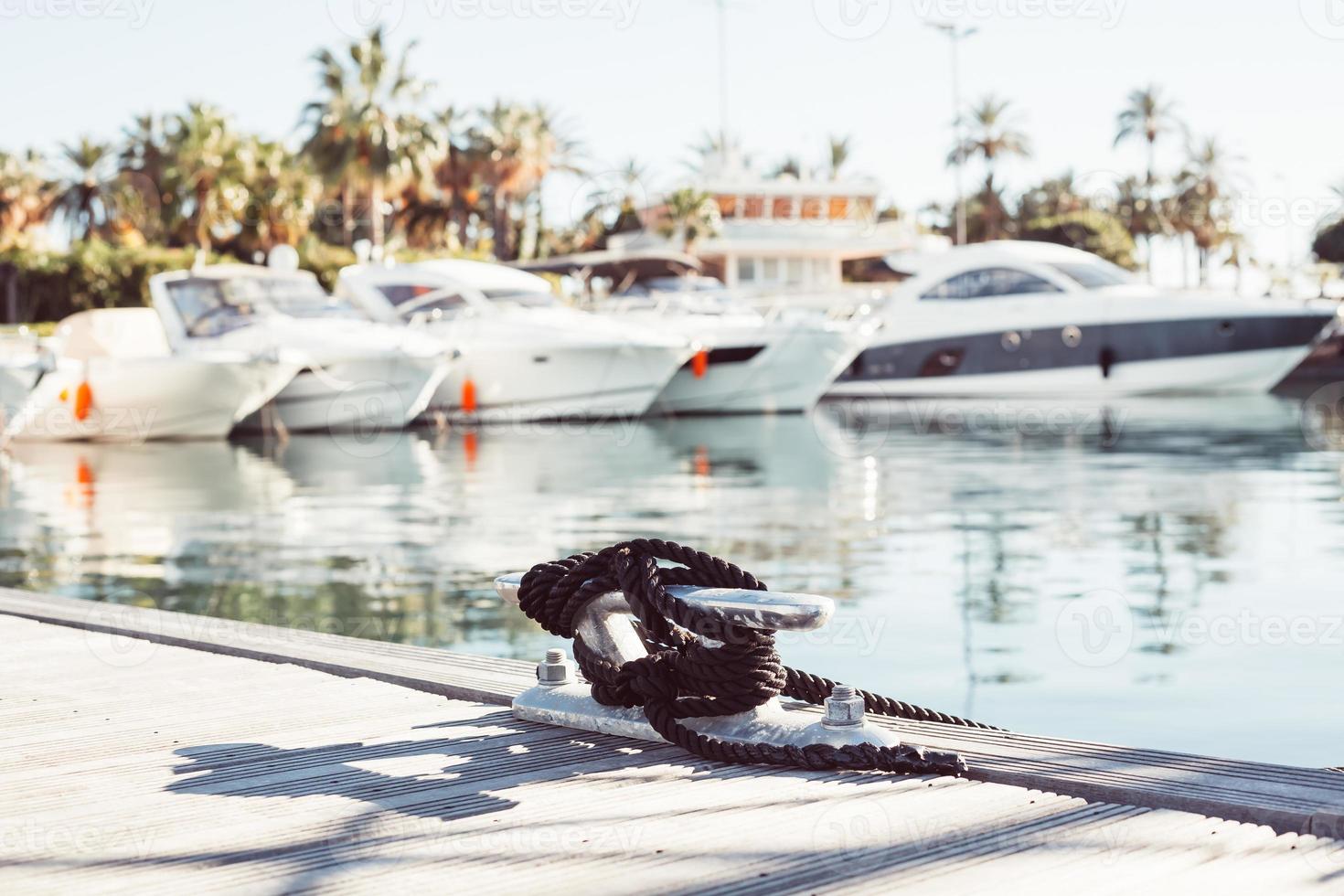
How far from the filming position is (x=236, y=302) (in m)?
26.5

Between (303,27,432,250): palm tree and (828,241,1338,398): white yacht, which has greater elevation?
(303,27,432,250): palm tree

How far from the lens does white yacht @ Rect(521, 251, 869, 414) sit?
30969 mm

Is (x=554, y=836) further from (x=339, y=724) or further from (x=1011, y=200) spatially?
(x=1011, y=200)

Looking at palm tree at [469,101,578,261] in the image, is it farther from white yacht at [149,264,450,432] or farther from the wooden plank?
the wooden plank

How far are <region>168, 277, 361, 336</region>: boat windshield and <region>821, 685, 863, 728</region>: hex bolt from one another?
23.7m

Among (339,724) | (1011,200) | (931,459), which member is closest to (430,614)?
(339,724)

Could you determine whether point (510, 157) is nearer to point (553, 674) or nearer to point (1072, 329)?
point (1072, 329)

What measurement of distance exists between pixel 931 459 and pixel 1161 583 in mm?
10759

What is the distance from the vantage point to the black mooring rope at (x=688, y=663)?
3.49 metres

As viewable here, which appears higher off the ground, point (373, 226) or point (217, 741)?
point (373, 226)

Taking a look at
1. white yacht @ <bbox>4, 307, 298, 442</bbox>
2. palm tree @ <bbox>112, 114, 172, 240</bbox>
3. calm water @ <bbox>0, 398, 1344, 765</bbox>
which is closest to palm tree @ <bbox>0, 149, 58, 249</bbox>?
palm tree @ <bbox>112, 114, 172, 240</bbox>

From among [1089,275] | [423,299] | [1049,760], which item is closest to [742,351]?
[423,299]

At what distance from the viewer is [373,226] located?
50906 mm

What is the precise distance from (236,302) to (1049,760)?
2449 centimetres
